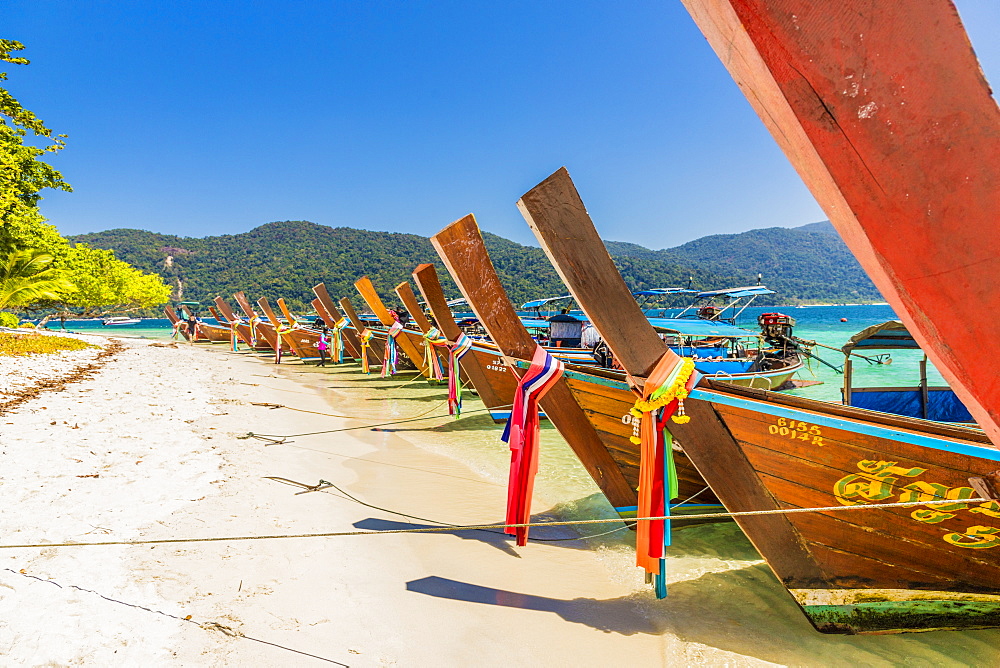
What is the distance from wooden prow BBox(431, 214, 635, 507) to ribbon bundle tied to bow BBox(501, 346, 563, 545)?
0.24 m

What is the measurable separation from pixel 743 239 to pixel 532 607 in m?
183

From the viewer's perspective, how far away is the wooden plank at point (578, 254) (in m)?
2.87

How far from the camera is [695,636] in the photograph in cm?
351

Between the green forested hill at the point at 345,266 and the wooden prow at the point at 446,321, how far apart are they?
61336mm

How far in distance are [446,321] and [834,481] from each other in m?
5.70

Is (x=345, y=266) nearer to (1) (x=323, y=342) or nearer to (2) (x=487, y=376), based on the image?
(1) (x=323, y=342)

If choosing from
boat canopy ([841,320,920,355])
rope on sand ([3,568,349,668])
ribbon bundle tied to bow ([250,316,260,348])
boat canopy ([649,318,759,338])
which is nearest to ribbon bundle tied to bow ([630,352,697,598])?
rope on sand ([3,568,349,668])

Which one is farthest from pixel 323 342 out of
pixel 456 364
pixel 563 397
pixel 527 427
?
pixel 527 427

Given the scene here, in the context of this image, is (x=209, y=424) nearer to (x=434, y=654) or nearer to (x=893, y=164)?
(x=434, y=654)

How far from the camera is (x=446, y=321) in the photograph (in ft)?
26.0

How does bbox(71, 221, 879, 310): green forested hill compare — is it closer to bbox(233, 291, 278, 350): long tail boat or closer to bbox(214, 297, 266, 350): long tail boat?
bbox(214, 297, 266, 350): long tail boat

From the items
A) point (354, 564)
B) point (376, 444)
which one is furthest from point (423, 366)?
point (354, 564)

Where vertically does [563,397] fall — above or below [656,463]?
above

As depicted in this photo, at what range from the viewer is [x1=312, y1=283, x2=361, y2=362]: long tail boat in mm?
16094
